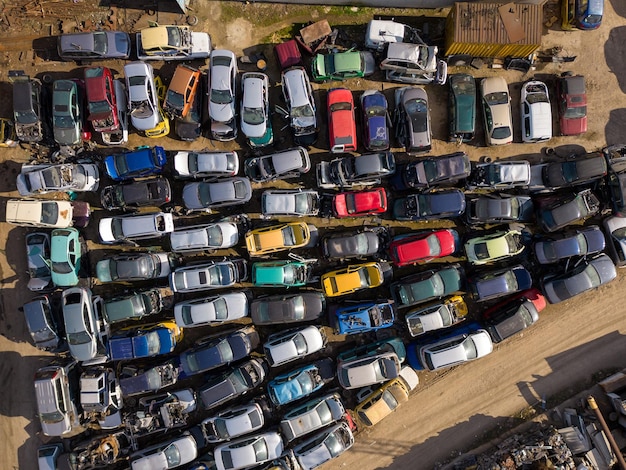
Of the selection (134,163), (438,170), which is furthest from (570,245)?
(134,163)

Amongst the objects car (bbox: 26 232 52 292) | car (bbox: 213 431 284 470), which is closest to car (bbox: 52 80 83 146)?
car (bbox: 26 232 52 292)

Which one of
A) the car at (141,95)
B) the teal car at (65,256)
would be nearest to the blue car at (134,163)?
the car at (141,95)

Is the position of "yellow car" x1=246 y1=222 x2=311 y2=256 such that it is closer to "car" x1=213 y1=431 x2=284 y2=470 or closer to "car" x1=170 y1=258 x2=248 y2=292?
"car" x1=170 y1=258 x2=248 y2=292

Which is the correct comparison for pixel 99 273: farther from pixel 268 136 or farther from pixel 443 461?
pixel 443 461

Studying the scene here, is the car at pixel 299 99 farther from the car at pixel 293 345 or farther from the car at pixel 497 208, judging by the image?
the car at pixel 293 345

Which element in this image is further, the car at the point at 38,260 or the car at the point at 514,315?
the car at the point at 38,260

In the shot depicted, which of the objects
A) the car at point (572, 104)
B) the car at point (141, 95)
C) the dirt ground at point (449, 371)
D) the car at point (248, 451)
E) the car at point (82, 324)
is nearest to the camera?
the car at point (82, 324)
